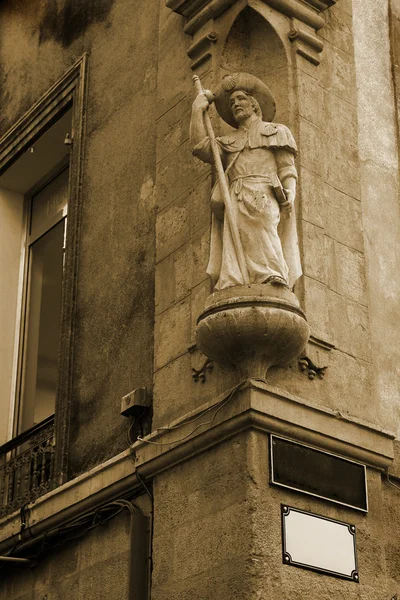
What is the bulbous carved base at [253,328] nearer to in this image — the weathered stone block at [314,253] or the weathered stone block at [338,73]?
the weathered stone block at [314,253]

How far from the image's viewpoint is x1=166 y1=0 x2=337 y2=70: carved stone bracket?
39.7ft

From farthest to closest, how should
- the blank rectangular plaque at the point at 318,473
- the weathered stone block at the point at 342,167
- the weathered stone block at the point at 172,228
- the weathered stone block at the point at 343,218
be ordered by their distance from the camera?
the weathered stone block at the point at 342,167 → the weathered stone block at the point at 172,228 → the weathered stone block at the point at 343,218 → the blank rectangular plaque at the point at 318,473

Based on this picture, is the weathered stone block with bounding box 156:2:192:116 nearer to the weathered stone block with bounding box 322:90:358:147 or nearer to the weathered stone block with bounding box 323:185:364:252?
the weathered stone block with bounding box 322:90:358:147

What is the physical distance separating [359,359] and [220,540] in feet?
7.27

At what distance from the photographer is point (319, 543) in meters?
9.96

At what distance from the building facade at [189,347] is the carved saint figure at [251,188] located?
41 cm

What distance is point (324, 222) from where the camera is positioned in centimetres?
1146

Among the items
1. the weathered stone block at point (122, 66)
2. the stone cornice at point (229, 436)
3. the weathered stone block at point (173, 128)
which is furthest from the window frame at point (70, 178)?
the weathered stone block at point (173, 128)

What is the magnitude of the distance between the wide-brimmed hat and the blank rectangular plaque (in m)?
3.00

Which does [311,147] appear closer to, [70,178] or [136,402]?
[136,402]

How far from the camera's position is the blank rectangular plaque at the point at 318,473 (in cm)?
1000

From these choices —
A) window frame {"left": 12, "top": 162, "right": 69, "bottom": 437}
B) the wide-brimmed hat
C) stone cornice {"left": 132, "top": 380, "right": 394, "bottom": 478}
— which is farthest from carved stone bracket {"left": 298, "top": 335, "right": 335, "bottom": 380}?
window frame {"left": 12, "top": 162, "right": 69, "bottom": 437}

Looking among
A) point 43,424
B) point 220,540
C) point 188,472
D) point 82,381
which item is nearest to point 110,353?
point 82,381

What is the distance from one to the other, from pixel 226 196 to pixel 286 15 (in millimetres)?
2364
